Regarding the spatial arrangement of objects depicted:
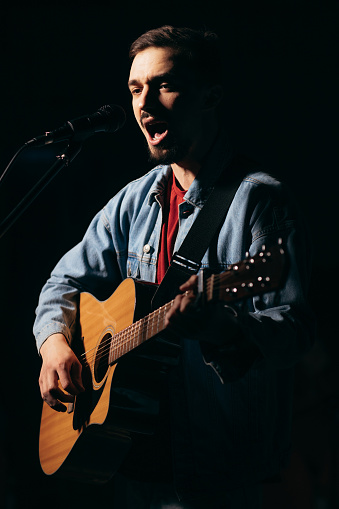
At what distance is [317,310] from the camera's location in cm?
393

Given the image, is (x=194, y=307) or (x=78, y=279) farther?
(x=78, y=279)

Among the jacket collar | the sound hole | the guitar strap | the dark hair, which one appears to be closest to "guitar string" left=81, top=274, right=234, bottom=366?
the sound hole

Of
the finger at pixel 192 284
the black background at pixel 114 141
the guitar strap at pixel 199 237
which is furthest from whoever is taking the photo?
the black background at pixel 114 141

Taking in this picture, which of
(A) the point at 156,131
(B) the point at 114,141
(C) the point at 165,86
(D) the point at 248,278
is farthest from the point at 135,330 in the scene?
(B) the point at 114,141

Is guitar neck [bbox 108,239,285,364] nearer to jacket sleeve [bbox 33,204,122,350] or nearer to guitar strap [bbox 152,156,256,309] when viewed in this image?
guitar strap [bbox 152,156,256,309]

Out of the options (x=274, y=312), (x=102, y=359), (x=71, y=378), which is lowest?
(x=71, y=378)

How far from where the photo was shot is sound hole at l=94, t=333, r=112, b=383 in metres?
1.91

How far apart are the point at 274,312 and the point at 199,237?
1.36 feet

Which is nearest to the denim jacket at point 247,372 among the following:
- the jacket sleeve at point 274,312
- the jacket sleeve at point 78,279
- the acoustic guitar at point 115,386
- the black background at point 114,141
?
the jacket sleeve at point 274,312

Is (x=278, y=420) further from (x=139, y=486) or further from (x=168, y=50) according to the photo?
(x=168, y=50)

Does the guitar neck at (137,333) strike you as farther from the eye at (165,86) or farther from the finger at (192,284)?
the eye at (165,86)

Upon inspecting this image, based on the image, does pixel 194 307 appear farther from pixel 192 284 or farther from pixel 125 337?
pixel 125 337

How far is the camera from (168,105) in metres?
1.99

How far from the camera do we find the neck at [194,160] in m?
2.05
